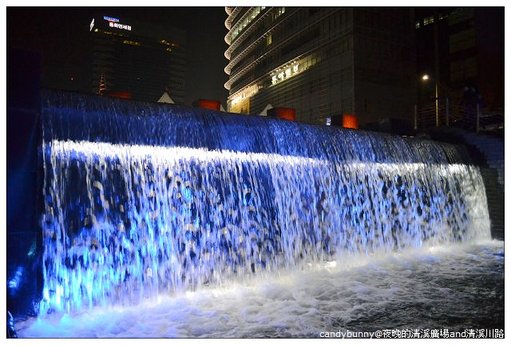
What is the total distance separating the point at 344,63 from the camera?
1128 inches

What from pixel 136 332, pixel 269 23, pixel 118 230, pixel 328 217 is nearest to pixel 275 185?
pixel 328 217

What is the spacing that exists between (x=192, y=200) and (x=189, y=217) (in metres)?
0.24

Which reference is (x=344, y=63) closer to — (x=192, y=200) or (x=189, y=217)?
(x=192, y=200)

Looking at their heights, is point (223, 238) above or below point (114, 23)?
below

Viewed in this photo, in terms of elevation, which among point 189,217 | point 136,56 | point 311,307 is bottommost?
point 311,307

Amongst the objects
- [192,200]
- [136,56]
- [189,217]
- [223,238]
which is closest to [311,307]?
[223,238]

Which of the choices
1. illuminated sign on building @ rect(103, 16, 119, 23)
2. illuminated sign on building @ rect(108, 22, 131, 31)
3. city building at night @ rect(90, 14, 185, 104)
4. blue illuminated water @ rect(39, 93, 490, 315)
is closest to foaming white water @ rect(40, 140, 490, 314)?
blue illuminated water @ rect(39, 93, 490, 315)

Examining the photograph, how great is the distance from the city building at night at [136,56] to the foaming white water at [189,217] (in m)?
62.8

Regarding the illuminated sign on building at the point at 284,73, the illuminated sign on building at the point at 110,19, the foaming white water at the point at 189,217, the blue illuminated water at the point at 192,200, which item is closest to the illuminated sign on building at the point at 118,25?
the illuminated sign on building at the point at 110,19

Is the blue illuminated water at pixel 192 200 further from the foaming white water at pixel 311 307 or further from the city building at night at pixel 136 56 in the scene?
the city building at night at pixel 136 56

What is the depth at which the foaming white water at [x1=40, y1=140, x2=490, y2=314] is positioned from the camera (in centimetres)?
421

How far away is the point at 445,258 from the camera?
7004 mm

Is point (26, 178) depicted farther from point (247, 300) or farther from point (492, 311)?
point (492, 311)

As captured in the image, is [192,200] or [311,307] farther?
[192,200]
